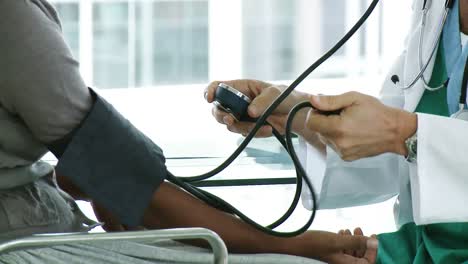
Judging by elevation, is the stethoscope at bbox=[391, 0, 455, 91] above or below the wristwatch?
above

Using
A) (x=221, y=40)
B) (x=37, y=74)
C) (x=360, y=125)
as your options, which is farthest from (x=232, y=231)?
(x=221, y=40)

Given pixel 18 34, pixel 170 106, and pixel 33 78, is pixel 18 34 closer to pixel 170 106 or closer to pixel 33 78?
pixel 33 78

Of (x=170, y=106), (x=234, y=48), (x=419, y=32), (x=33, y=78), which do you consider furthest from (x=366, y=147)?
(x=234, y=48)

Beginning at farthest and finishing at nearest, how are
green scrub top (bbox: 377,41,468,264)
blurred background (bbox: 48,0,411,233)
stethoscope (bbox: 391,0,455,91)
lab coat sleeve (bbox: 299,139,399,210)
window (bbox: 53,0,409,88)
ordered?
window (bbox: 53,0,409,88), blurred background (bbox: 48,0,411,233), lab coat sleeve (bbox: 299,139,399,210), stethoscope (bbox: 391,0,455,91), green scrub top (bbox: 377,41,468,264)

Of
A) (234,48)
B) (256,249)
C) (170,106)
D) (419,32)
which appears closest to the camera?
(256,249)

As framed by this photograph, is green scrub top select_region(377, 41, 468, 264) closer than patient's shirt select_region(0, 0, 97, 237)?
No

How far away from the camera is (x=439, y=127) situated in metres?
1.18

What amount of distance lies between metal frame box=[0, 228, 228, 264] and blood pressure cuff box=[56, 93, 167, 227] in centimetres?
16

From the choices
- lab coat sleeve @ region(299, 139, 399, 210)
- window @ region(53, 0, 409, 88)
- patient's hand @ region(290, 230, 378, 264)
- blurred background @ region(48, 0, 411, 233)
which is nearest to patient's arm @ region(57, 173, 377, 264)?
patient's hand @ region(290, 230, 378, 264)

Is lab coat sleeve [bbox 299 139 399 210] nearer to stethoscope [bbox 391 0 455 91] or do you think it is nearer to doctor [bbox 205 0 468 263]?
doctor [bbox 205 0 468 263]

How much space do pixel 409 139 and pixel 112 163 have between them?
409mm

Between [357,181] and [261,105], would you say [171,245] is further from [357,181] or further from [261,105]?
[357,181]

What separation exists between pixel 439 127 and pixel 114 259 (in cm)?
47

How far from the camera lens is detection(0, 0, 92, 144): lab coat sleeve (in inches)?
45.5
